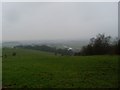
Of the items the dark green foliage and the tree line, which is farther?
the dark green foliage

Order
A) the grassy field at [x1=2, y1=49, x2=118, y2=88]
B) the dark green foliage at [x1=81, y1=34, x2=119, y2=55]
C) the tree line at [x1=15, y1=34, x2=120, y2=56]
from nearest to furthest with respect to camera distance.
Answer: the grassy field at [x1=2, y1=49, x2=118, y2=88] < the tree line at [x1=15, y1=34, x2=120, y2=56] < the dark green foliage at [x1=81, y1=34, x2=119, y2=55]

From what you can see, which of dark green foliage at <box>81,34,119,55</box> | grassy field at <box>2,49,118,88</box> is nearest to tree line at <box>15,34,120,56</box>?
dark green foliage at <box>81,34,119,55</box>

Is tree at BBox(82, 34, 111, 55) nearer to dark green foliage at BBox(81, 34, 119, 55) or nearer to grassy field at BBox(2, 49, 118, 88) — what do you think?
dark green foliage at BBox(81, 34, 119, 55)

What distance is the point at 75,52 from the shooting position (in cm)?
3366

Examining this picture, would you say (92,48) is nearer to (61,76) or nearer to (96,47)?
(96,47)

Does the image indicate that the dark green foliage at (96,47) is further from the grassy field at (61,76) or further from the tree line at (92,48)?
the grassy field at (61,76)

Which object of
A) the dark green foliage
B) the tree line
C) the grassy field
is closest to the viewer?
the grassy field

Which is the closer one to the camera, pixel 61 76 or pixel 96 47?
pixel 61 76

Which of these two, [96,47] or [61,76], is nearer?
[61,76]

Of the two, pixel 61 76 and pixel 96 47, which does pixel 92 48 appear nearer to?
pixel 96 47

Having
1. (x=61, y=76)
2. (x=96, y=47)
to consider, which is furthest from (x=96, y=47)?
(x=61, y=76)

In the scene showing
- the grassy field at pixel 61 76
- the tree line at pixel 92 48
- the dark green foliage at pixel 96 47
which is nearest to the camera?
the grassy field at pixel 61 76

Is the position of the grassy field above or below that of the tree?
below

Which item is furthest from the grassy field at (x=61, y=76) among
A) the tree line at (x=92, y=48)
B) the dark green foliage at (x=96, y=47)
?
the dark green foliage at (x=96, y=47)
